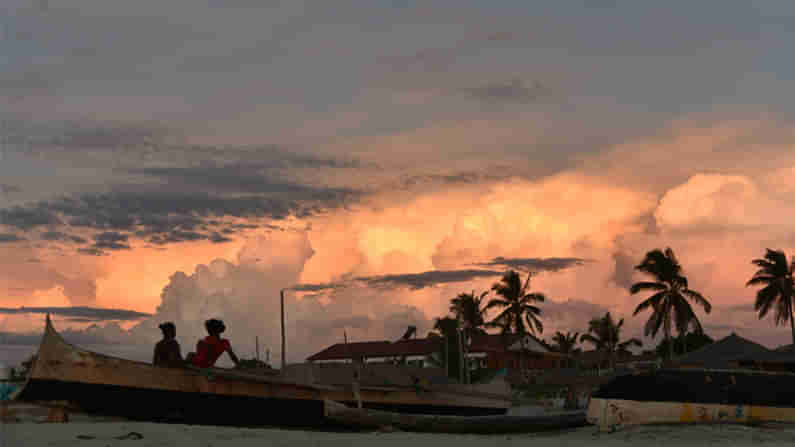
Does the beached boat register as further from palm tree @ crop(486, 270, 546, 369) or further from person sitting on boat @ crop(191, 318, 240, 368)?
palm tree @ crop(486, 270, 546, 369)

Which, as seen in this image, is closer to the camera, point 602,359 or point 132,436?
point 132,436

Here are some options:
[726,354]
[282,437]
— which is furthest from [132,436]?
[726,354]

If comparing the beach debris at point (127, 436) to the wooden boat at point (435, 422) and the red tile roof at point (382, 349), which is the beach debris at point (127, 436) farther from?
the red tile roof at point (382, 349)

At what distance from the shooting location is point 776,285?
5444 centimetres

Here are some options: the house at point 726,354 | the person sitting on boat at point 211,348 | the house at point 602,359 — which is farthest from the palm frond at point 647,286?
the person sitting on boat at point 211,348

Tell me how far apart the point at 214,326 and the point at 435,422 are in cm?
525

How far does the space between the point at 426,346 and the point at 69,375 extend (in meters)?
63.2

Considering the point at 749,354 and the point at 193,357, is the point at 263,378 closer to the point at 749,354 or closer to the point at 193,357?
the point at 193,357

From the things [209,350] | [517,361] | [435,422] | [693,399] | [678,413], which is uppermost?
[209,350]

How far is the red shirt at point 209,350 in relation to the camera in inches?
664

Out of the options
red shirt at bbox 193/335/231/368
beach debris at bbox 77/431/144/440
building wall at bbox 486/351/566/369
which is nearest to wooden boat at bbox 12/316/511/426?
red shirt at bbox 193/335/231/368

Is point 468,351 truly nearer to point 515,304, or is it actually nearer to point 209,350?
point 515,304

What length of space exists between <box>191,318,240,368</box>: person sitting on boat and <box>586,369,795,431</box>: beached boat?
7536mm

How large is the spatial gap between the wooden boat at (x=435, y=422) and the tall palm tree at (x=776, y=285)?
38.8 meters
